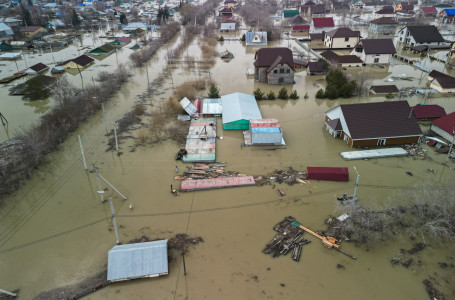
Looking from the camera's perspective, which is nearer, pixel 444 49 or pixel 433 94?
pixel 433 94

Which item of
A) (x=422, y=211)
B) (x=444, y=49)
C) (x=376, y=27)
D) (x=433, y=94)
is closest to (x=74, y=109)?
(x=422, y=211)

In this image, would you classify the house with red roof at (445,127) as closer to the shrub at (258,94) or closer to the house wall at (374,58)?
the shrub at (258,94)

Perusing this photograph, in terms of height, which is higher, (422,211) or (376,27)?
(376,27)

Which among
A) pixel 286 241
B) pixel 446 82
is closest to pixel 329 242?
pixel 286 241

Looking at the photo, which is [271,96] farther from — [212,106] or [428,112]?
[428,112]

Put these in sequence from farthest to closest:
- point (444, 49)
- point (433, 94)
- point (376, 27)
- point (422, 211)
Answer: point (376, 27) → point (444, 49) → point (433, 94) → point (422, 211)

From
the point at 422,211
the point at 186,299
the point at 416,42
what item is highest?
the point at 416,42

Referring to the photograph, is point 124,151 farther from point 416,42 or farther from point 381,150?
point 416,42
